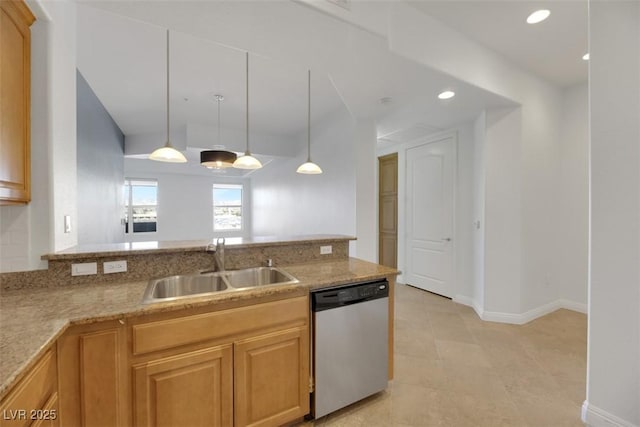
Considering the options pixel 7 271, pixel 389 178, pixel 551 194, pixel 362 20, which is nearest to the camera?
pixel 7 271

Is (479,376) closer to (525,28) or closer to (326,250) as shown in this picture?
(326,250)

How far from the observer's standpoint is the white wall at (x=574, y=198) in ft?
11.6

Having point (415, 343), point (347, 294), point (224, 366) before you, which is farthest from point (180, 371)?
point (415, 343)

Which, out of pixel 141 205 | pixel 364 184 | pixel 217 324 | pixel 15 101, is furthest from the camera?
pixel 141 205

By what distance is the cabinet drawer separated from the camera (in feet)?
4.27

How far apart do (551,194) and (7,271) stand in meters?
5.22

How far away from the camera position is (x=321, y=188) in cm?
461

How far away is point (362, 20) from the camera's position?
6.23 feet

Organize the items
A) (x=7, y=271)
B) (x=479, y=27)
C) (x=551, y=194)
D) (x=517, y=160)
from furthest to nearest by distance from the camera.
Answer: (x=551, y=194)
(x=517, y=160)
(x=479, y=27)
(x=7, y=271)

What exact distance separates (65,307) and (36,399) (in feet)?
1.44

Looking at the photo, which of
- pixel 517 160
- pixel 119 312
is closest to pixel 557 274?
pixel 517 160

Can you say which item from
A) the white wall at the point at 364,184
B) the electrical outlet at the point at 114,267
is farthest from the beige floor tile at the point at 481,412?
the electrical outlet at the point at 114,267

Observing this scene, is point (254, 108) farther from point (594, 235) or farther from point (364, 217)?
point (594, 235)

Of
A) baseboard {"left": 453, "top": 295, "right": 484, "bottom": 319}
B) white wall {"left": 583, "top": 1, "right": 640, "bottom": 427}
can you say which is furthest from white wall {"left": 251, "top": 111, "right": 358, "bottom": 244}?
white wall {"left": 583, "top": 1, "right": 640, "bottom": 427}
